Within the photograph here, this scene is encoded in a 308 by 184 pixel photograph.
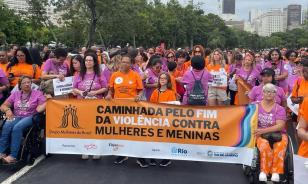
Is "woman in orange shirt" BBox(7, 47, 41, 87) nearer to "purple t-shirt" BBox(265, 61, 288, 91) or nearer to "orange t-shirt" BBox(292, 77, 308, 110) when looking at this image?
"orange t-shirt" BBox(292, 77, 308, 110)

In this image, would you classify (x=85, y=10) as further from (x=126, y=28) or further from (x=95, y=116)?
(x=95, y=116)

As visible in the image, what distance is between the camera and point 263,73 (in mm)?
6949

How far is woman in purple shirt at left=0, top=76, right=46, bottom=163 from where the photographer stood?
652 centimetres

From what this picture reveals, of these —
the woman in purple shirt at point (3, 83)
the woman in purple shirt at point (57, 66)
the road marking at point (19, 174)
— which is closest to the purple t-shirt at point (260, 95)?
the road marking at point (19, 174)

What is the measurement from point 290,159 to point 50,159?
149 inches

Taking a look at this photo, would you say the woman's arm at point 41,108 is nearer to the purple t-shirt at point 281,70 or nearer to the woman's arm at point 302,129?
the woman's arm at point 302,129

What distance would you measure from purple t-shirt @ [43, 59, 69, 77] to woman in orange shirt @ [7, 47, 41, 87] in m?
0.25

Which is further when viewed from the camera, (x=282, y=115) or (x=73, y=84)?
(x=73, y=84)

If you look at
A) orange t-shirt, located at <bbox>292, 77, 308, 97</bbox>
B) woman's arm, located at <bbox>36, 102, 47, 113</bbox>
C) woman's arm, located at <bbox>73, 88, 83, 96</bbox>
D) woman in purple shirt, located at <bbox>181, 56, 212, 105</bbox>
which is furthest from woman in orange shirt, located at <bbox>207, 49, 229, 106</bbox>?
woman's arm, located at <bbox>36, 102, 47, 113</bbox>

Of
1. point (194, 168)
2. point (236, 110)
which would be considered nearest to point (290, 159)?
point (236, 110)

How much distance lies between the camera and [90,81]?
7.08 metres

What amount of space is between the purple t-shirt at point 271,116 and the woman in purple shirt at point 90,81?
2.58 meters

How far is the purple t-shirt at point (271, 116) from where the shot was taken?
571 centimetres

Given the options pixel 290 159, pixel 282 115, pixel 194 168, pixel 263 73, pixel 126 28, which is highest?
pixel 126 28
